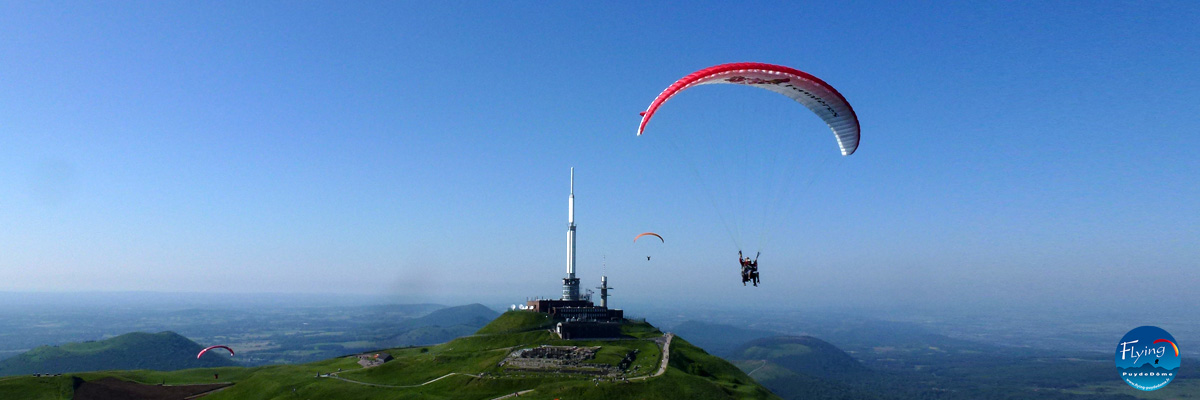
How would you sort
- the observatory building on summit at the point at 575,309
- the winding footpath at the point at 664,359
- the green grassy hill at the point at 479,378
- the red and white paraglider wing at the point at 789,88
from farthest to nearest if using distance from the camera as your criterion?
the observatory building on summit at the point at 575,309 < the winding footpath at the point at 664,359 < the green grassy hill at the point at 479,378 < the red and white paraglider wing at the point at 789,88

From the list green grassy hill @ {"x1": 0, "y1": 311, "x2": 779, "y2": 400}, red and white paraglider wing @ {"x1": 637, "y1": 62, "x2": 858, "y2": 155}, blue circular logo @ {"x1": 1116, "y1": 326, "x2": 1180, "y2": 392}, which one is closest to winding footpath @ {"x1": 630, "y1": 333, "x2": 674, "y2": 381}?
green grassy hill @ {"x1": 0, "y1": 311, "x2": 779, "y2": 400}

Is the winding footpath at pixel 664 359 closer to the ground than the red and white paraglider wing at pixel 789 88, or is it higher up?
closer to the ground

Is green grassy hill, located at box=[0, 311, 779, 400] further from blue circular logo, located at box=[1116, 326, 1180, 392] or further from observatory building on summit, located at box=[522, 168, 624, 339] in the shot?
blue circular logo, located at box=[1116, 326, 1180, 392]

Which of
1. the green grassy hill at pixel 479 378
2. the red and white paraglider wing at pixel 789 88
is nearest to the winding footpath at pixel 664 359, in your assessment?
the green grassy hill at pixel 479 378

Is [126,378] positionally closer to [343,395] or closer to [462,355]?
[343,395]

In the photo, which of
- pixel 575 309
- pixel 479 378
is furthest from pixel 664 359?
pixel 575 309

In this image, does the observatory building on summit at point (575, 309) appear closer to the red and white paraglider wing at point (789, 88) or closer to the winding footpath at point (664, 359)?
the winding footpath at point (664, 359)
